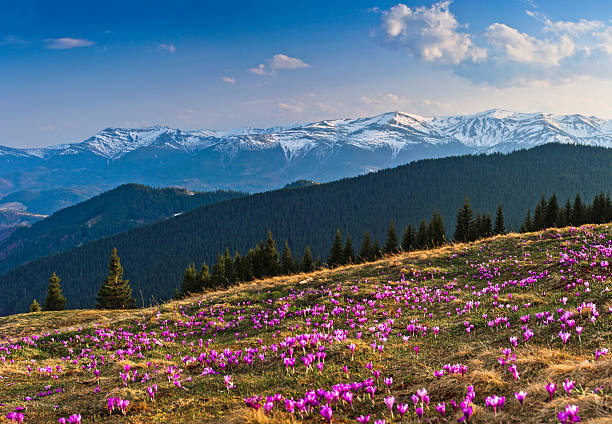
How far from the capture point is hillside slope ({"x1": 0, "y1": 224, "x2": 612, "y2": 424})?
15.0ft

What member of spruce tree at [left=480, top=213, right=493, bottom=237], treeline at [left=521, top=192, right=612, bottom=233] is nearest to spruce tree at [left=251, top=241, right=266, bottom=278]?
spruce tree at [left=480, top=213, right=493, bottom=237]

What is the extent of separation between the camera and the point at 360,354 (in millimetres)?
7039

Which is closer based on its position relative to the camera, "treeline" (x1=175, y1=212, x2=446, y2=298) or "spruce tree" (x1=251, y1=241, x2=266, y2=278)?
"treeline" (x1=175, y1=212, x2=446, y2=298)

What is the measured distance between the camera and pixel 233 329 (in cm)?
1220

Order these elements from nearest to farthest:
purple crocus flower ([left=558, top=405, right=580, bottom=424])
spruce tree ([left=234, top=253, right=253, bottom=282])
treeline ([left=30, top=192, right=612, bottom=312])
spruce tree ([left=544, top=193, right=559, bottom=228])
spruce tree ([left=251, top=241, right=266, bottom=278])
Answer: purple crocus flower ([left=558, top=405, right=580, bottom=424]) < treeline ([left=30, top=192, right=612, bottom=312]) < spruce tree ([left=251, top=241, right=266, bottom=278]) < spruce tree ([left=234, top=253, right=253, bottom=282]) < spruce tree ([left=544, top=193, right=559, bottom=228])

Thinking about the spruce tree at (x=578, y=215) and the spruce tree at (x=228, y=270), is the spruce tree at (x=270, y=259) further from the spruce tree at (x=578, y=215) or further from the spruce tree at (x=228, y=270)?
the spruce tree at (x=578, y=215)

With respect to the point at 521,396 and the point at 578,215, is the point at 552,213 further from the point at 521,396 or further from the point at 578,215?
the point at 521,396

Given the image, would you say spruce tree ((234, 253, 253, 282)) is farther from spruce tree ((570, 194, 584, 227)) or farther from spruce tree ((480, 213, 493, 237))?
spruce tree ((570, 194, 584, 227))

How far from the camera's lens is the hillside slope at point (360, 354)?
15.0 ft

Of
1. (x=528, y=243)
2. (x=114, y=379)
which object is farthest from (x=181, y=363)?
(x=528, y=243)

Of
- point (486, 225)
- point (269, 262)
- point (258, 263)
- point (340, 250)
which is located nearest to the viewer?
point (269, 262)

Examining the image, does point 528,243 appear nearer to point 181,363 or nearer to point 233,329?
point 233,329

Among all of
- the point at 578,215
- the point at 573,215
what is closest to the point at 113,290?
the point at 573,215

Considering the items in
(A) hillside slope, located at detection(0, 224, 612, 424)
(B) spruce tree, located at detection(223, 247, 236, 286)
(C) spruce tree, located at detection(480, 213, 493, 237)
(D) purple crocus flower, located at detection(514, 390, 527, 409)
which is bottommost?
(B) spruce tree, located at detection(223, 247, 236, 286)
